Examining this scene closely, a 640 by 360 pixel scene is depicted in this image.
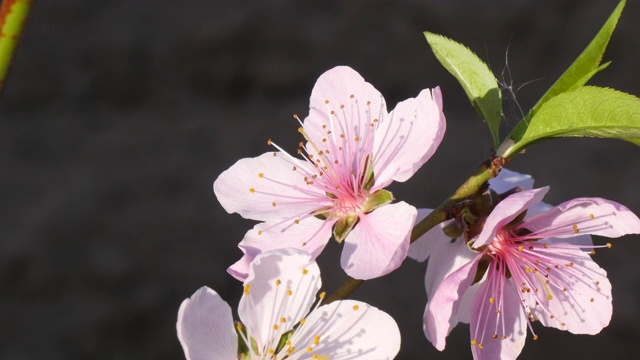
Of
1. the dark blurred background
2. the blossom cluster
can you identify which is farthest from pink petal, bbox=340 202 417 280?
the dark blurred background

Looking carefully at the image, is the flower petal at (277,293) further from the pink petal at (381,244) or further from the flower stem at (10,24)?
the flower stem at (10,24)

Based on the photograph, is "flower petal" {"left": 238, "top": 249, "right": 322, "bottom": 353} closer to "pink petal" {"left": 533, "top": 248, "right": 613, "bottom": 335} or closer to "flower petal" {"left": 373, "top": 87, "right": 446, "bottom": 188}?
"flower petal" {"left": 373, "top": 87, "right": 446, "bottom": 188}

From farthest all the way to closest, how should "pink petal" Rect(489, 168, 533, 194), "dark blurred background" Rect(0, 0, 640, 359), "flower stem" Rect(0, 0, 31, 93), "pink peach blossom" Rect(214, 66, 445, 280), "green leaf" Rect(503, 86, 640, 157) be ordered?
"dark blurred background" Rect(0, 0, 640, 359), "pink petal" Rect(489, 168, 533, 194), "pink peach blossom" Rect(214, 66, 445, 280), "green leaf" Rect(503, 86, 640, 157), "flower stem" Rect(0, 0, 31, 93)

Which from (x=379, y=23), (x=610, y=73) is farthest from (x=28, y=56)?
(x=610, y=73)

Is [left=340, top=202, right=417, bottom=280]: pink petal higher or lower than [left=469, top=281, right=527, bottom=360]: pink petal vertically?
higher

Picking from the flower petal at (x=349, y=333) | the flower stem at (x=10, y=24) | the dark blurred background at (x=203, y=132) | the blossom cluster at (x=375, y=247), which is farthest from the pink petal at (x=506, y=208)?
the dark blurred background at (x=203, y=132)

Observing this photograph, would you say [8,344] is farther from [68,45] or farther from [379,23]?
[379,23]
